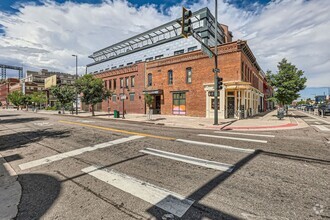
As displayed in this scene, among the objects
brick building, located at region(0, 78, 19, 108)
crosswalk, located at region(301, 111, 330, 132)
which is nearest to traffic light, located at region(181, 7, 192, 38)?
crosswalk, located at region(301, 111, 330, 132)

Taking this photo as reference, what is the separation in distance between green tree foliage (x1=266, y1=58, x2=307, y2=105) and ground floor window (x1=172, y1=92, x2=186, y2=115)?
11.7m

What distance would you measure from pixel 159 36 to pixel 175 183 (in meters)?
38.5

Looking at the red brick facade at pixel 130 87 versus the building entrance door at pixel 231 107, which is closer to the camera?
the building entrance door at pixel 231 107

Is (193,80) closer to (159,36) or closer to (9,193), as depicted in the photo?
(9,193)

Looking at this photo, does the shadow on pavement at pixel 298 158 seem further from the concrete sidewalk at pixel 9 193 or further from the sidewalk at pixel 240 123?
the concrete sidewalk at pixel 9 193

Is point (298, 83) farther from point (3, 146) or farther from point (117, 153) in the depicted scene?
point (3, 146)

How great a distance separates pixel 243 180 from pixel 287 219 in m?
1.30

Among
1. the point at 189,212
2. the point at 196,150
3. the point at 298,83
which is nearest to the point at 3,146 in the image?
the point at 196,150

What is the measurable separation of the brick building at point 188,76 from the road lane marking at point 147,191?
12436 millimetres

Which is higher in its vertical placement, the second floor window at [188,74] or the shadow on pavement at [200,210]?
the second floor window at [188,74]

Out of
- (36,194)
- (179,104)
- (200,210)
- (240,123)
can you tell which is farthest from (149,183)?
(179,104)

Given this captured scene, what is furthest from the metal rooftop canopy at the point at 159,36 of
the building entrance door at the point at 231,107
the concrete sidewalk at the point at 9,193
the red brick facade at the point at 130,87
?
the concrete sidewalk at the point at 9,193

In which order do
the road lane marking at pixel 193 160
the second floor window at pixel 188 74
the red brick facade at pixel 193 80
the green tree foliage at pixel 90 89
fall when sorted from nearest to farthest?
the road lane marking at pixel 193 160
the red brick facade at pixel 193 80
the second floor window at pixel 188 74
the green tree foliage at pixel 90 89

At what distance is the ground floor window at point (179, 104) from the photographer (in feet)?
73.6
